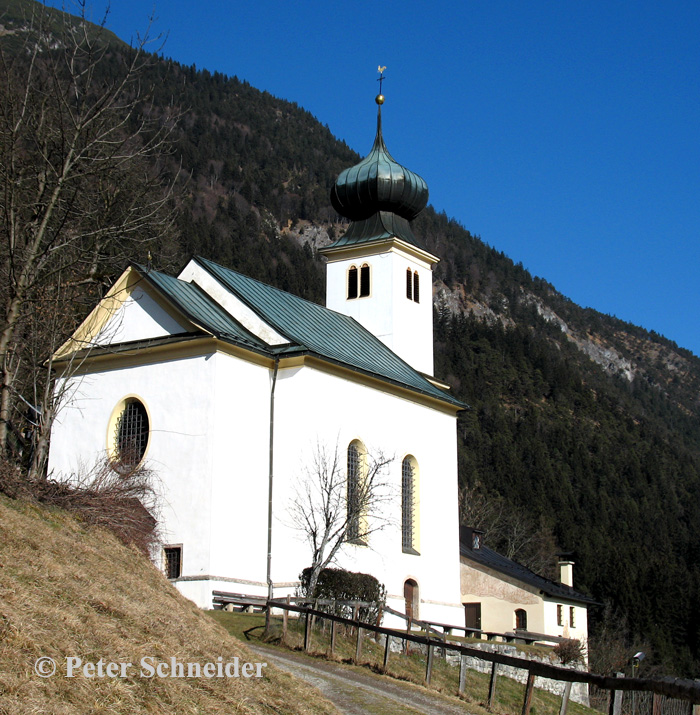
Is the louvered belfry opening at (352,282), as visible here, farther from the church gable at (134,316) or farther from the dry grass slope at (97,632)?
the dry grass slope at (97,632)

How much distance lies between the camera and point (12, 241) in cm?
1598

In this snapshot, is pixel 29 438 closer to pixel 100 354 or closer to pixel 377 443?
pixel 100 354

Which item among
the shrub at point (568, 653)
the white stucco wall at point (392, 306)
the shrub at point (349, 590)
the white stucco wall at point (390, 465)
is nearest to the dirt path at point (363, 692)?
the shrub at point (349, 590)

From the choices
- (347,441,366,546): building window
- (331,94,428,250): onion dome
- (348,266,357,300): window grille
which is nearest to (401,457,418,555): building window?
(347,441,366,546): building window

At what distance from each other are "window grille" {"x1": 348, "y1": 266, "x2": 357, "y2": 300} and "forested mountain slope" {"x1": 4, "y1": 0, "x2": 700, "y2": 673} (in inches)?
270

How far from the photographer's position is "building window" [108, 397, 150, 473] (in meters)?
26.9

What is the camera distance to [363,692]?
591 inches

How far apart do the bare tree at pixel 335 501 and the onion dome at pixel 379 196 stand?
12209 mm

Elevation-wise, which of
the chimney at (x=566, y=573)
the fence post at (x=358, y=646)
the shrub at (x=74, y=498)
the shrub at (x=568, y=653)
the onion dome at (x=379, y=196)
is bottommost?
the shrub at (x=568, y=653)

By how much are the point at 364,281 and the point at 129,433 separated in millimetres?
13526

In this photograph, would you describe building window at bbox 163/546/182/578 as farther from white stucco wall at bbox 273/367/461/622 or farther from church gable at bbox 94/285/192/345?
church gable at bbox 94/285/192/345

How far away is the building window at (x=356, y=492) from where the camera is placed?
27641mm

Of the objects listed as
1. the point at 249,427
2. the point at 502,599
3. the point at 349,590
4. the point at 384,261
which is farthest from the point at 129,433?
the point at 502,599

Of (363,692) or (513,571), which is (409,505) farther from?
(363,692)
